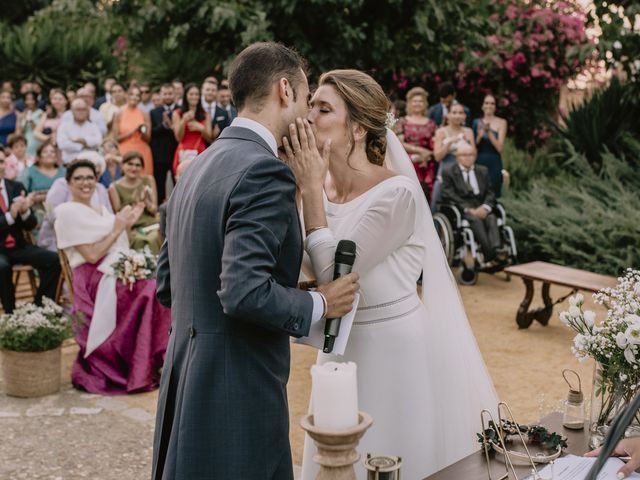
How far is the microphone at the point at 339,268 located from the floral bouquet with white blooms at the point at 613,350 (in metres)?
0.75

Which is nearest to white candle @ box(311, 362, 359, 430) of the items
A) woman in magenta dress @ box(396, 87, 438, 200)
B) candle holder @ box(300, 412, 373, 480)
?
candle holder @ box(300, 412, 373, 480)

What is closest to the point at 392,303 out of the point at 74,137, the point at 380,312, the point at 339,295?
the point at 380,312

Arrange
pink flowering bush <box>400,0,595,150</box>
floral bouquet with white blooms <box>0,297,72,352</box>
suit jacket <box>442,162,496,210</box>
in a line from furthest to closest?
pink flowering bush <box>400,0,595,150</box> → suit jacket <box>442,162,496,210</box> → floral bouquet with white blooms <box>0,297,72,352</box>

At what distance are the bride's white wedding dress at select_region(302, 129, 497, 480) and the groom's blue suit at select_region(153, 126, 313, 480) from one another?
0.68 metres

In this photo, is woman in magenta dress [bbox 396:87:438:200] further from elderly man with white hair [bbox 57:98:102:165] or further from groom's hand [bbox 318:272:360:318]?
groom's hand [bbox 318:272:360:318]

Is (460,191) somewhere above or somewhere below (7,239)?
above

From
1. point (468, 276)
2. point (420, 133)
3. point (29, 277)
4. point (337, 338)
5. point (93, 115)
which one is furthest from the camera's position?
point (93, 115)

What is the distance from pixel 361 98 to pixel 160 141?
7940mm

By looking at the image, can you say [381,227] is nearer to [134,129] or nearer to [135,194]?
[135,194]

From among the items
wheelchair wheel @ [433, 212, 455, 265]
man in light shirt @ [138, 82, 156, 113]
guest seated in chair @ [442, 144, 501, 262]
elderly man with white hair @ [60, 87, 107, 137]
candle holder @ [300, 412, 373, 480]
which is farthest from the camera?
man in light shirt @ [138, 82, 156, 113]

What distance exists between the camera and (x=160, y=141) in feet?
34.6

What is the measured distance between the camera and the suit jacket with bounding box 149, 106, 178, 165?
34.6 feet

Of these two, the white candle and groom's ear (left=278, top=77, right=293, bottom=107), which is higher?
groom's ear (left=278, top=77, right=293, bottom=107)

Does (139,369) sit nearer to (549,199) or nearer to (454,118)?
(454,118)
